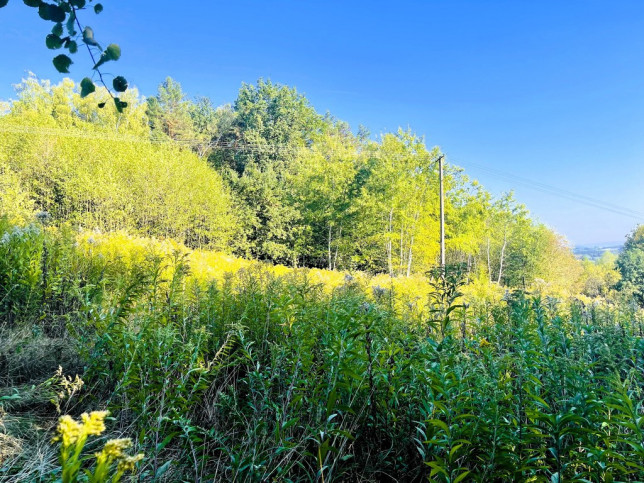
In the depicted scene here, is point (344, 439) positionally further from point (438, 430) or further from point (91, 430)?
point (91, 430)

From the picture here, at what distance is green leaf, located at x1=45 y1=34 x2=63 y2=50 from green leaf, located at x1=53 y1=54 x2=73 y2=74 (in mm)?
37

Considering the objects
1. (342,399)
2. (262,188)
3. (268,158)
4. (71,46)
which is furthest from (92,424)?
(268,158)

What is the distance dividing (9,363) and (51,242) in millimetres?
1434

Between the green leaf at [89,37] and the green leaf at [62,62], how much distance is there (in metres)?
0.19

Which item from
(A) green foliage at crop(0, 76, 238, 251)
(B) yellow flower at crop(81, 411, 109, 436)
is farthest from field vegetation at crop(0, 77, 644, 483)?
(A) green foliage at crop(0, 76, 238, 251)

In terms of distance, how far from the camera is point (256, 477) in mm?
1224

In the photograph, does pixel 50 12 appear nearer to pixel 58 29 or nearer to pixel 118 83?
pixel 58 29

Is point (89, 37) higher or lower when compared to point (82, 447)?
higher

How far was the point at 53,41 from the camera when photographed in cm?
142

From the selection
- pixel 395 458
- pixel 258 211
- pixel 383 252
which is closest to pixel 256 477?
pixel 395 458

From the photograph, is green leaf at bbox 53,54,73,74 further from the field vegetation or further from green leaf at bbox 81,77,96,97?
the field vegetation

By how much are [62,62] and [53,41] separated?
0.26ft

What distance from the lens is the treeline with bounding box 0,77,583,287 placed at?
50.9 feet

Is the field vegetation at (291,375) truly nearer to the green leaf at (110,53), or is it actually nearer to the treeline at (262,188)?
the green leaf at (110,53)
